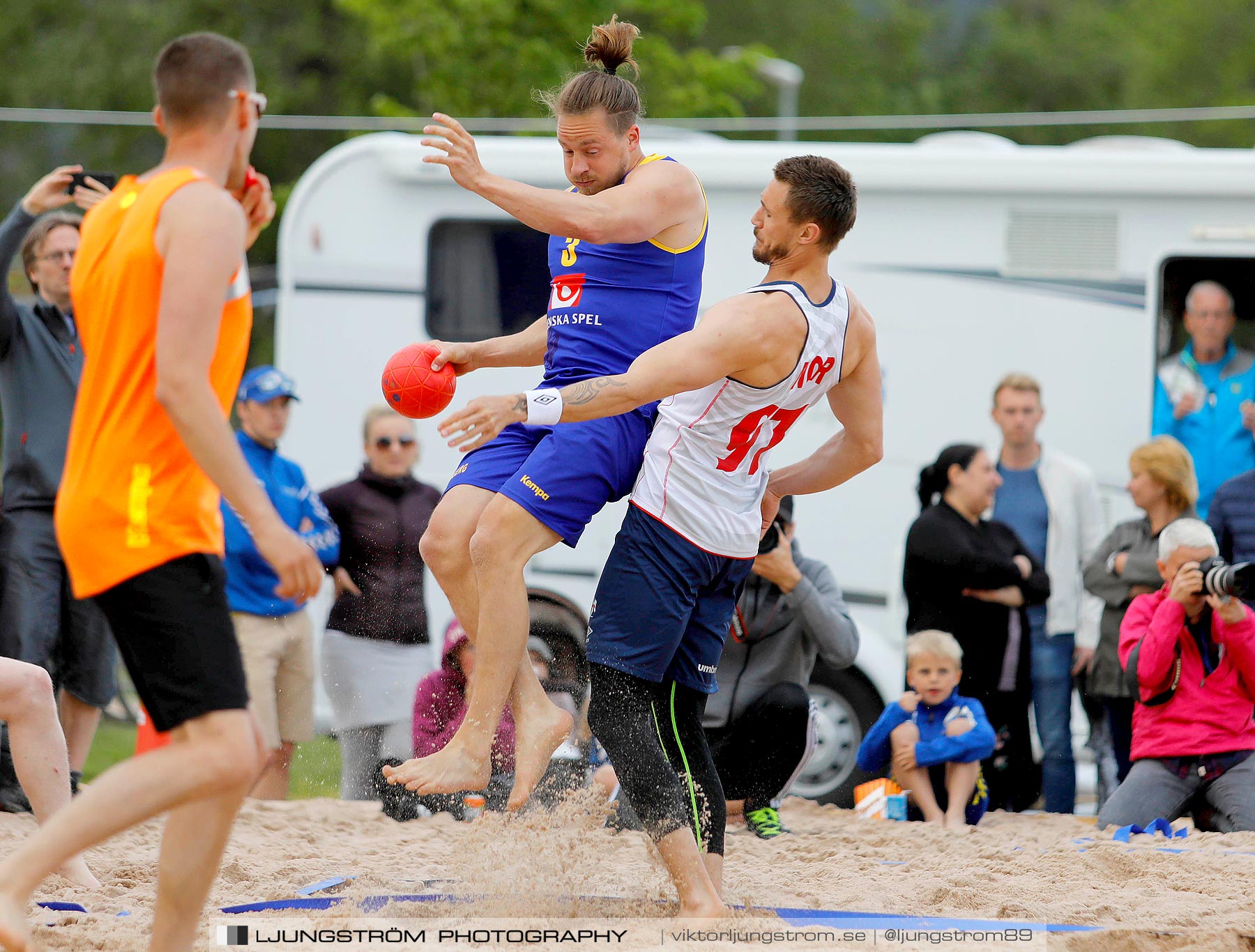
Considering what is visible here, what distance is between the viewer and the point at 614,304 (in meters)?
4.39

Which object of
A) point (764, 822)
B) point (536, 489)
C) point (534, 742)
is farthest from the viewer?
point (764, 822)

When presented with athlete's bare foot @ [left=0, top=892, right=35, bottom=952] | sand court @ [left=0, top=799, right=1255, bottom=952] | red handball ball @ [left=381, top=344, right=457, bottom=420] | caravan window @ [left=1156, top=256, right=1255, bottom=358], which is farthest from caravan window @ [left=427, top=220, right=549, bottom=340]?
athlete's bare foot @ [left=0, top=892, right=35, bottom=952]

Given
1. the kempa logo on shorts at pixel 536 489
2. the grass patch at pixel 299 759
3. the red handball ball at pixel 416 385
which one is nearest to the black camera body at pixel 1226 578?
the kempa logo on shorts at pixel 536 489

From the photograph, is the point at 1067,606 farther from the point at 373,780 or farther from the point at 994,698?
the point at 373,780

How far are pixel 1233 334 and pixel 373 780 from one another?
653 centimetres

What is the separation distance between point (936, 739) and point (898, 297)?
113 inches

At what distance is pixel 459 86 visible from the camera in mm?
14344

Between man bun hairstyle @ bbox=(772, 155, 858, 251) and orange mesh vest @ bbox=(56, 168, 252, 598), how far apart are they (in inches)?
67.7

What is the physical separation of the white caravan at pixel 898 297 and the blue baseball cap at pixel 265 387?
4.51 ft

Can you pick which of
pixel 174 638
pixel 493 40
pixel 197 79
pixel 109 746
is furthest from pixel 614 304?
pixel 493 40

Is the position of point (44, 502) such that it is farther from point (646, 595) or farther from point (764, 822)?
point (764, 822)

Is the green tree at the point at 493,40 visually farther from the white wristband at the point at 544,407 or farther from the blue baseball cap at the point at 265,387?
the white wristband at the point at 544,407

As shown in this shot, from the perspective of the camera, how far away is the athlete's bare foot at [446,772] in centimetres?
424

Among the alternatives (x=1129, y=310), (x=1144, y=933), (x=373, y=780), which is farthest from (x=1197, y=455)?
(x=373, y=780)
